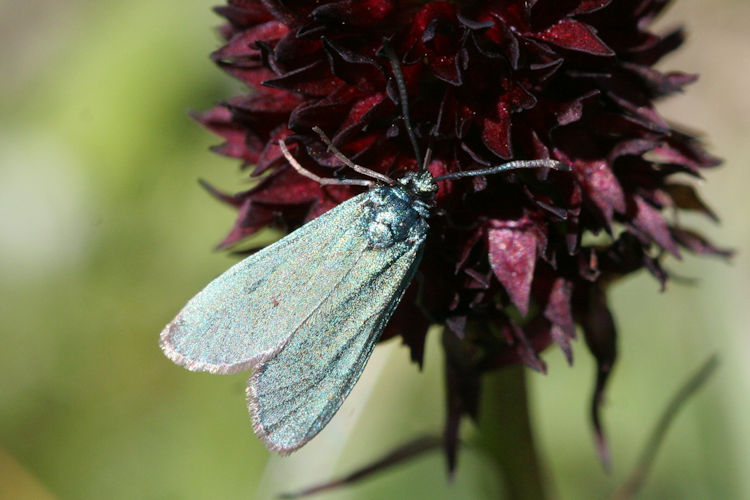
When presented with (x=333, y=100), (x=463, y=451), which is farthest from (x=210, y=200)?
(x=333, y=100)

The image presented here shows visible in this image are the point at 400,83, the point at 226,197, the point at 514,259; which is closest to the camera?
the point at 400,83

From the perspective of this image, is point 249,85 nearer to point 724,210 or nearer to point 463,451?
point 463,451

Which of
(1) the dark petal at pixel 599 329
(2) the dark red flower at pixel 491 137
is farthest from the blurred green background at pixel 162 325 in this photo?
(2) the dark red flower at pixel 491 137

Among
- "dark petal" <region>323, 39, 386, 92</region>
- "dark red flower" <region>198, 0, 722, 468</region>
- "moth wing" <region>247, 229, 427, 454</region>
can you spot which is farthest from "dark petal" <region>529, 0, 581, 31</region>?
"moth wing" <region>247, 229, 427, 454</region>

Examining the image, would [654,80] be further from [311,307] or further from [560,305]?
[311,307]

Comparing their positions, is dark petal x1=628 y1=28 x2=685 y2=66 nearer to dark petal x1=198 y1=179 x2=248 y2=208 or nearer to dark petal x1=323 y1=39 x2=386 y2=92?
dark petal x1=323 y1=39 x2=386 y2=92

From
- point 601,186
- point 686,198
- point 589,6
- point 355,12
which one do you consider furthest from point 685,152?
point 355,12
